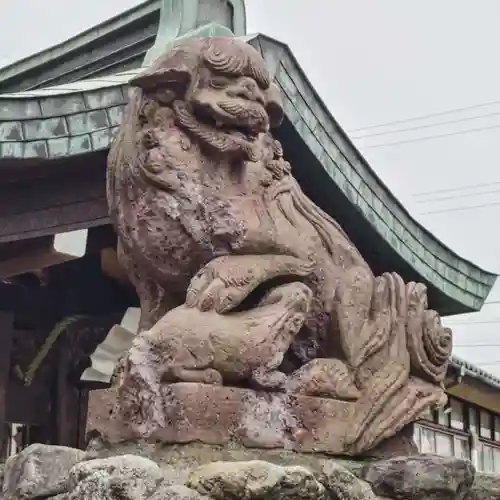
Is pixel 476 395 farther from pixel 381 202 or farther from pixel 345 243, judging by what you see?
pixel 345 243

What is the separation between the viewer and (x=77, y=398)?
6.13 meters

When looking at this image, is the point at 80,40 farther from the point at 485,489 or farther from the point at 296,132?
the point at 485,489

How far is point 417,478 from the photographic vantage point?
2605 mm

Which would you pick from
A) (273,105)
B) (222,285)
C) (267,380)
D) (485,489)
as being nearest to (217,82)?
(273,105)

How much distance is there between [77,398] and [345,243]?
352cm

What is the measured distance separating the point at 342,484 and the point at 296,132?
7.40ft

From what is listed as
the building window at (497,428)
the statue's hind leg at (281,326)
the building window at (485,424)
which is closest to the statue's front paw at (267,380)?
the statue's hind leg at (281,326)

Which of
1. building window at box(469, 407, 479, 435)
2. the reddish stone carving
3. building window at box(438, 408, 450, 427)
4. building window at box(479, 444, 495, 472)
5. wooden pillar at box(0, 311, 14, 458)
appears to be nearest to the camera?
the reddish stone carving

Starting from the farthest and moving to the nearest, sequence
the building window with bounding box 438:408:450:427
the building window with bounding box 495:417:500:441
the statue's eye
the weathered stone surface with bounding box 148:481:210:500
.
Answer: the building window with bounding box 495:417:500:441, the building window with bounding box 438:408:450:427, the statue's eye, the weathered stone surface with bounding box 148:481:210:500

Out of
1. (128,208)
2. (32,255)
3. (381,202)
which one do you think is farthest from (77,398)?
(128,208)

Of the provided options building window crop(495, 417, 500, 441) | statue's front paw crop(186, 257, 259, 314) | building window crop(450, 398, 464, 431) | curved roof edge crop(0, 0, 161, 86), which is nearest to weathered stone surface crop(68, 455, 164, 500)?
statue's front paw crop(186, 257, 259, 314)

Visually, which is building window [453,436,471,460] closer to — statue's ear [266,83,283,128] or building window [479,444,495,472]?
building window [479,444,495,472]

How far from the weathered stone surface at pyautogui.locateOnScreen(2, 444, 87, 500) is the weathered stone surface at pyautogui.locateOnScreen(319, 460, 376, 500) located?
2.18 feet

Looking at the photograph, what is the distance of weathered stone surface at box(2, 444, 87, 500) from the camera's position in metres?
2.61
